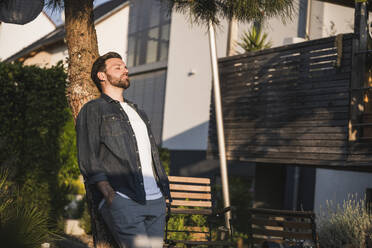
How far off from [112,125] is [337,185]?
1141 centimetres

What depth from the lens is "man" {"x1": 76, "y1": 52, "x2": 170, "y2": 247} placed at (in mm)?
3070

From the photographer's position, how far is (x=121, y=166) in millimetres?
3197

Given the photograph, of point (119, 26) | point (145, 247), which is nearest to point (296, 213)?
point (145, 247)

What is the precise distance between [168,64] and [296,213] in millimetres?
12630

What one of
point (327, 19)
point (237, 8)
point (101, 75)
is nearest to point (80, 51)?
point (101, 75)

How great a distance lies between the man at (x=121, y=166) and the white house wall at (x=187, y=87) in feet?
40.4

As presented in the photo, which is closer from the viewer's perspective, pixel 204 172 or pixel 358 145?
pixel 358 145

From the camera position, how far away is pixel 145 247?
3061 mm

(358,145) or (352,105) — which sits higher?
(352,105)

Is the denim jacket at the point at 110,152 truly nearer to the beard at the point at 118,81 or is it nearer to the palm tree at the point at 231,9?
the beard at the point at 118,81

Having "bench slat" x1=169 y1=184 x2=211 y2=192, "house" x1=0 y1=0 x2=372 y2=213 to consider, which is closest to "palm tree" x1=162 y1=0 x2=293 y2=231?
"bench slat" x1=169 y1=184 x2=211 y2=192

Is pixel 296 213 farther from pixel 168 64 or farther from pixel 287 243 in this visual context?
pixel 168 64

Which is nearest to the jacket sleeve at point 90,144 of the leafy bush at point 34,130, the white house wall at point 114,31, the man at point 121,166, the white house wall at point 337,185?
the man at point 121,166

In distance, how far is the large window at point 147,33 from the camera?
746 inches
